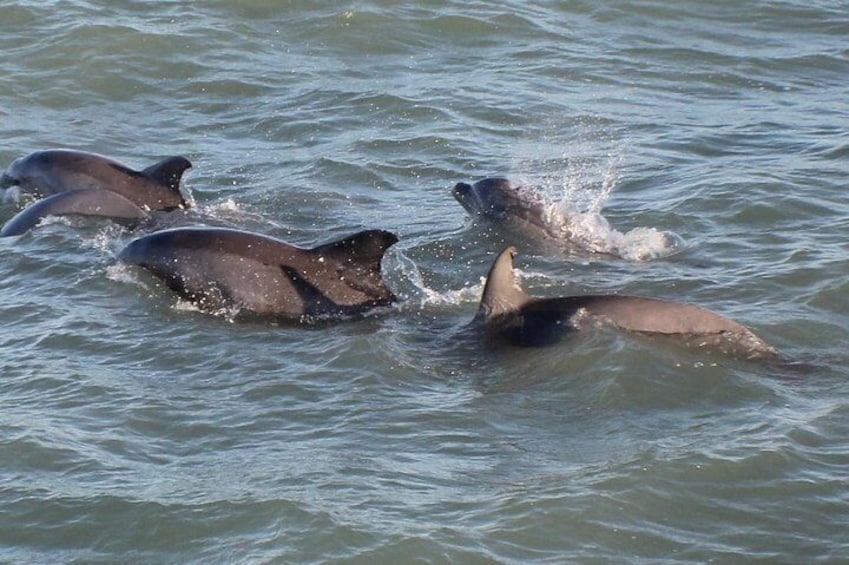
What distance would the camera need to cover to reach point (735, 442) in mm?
8305

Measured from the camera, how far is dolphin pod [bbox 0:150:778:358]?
9594mm

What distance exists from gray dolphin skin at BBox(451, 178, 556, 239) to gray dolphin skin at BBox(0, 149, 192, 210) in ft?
7.51

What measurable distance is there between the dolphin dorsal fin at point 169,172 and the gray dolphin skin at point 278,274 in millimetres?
2142

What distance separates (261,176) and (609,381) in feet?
20.1

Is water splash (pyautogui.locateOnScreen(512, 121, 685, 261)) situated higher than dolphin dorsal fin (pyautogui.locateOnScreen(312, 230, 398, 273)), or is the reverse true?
dolphin dorsal fin (pyautogui.locateOnScreen(312, 230, 398, 273))

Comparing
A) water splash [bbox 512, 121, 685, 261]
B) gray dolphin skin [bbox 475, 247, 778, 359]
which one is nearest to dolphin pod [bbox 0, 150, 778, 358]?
gray dolphin skin [bbox 475, 247, 778, 359]

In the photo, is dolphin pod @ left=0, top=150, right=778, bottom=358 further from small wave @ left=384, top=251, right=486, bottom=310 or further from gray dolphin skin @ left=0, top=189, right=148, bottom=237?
small wave @ left=384, top=251, right=486, bottom=310

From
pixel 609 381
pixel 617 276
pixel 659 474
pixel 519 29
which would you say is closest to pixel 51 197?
pixel 617 276

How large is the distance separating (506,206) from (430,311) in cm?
230

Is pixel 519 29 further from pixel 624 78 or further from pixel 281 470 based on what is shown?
pixel 281 470

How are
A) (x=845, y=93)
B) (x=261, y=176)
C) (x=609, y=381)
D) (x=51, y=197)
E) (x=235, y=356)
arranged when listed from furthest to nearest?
(x=845, y=93) → (x=261, y=176) → (x=51, y=197) → (x=235, y=356) → (x=609, y=381)

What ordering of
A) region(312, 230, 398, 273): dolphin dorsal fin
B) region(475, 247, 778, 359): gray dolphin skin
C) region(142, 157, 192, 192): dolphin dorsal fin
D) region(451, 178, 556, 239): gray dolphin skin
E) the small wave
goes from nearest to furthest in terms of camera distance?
region(475, 247, 778, 359): gray dolphin skin
region(312, 230, 398, 273): dolphin dorsal fin
the small wave
region(451, 178, 556, 239): gray dolphin skin
region(142, 157, 192, 192): dolphin dorsal fin

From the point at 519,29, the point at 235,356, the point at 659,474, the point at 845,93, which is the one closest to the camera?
the point at 659,474

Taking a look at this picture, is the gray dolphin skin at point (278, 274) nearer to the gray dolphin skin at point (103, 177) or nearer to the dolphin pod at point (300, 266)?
the dolphin pod at point (300, 266)
